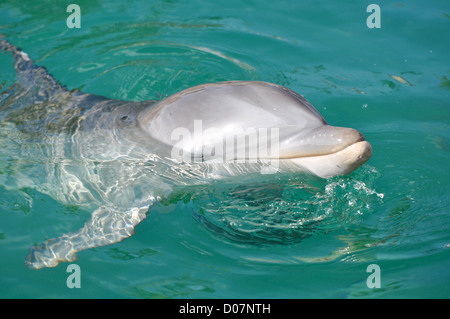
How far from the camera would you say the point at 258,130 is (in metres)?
4.20

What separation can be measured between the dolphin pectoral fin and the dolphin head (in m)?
0.89

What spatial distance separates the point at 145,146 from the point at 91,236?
3.19 ft

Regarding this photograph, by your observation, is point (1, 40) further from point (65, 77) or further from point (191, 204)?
point (191, 204)

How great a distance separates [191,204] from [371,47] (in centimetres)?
446

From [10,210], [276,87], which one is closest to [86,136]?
[10,210]

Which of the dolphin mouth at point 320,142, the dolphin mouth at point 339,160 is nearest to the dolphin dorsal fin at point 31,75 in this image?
the dolphin mouth at point 320,142

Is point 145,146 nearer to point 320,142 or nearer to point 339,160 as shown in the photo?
point 320,142

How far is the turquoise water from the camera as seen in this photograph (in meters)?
4.26

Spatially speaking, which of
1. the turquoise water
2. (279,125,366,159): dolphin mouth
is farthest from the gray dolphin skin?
the turquoise water

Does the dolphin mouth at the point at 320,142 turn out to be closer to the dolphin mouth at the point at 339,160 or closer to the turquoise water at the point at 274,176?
the dolphin mouth at the point at 339,160

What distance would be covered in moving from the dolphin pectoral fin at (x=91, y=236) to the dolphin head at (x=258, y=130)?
891 mm

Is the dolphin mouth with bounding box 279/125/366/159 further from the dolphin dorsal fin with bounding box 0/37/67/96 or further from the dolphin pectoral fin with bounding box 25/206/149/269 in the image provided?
the dolphin dorsal fin with bounding box 0/37/67/96

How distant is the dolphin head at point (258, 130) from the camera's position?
4.06m
